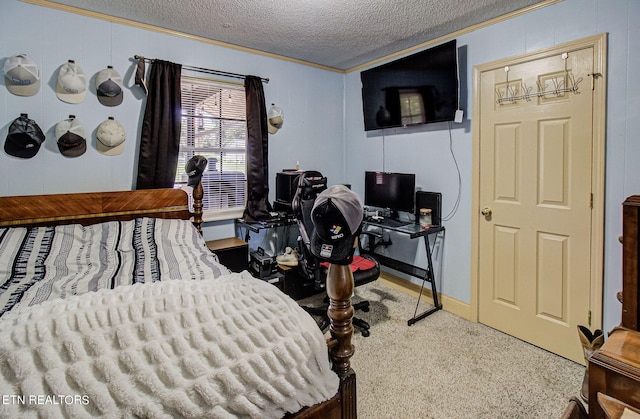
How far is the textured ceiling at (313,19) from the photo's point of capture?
244 centimetres

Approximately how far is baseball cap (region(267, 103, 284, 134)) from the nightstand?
1268 millimetres

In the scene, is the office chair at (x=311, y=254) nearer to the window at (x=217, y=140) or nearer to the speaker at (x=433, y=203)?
the speaker at (x=433, y=203)

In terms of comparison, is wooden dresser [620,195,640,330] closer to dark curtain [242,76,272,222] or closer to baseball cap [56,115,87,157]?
dark curtain [242,76,272,222]

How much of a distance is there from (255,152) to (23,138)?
1.76m

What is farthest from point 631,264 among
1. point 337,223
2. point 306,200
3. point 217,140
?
point 217,140

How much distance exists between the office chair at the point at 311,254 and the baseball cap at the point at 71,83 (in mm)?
1778

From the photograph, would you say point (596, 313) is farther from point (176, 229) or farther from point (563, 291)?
point (176, 229)

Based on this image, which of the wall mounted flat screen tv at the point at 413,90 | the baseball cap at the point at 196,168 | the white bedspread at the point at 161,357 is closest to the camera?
the white bedspread at the point at 161,357

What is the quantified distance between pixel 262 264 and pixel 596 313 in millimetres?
2533

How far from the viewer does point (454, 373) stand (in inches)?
87.3

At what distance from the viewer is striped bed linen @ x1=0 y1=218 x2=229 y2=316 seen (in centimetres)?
165

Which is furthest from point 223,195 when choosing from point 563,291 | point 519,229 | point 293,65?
point 563,291

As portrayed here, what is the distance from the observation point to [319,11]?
2.55 m

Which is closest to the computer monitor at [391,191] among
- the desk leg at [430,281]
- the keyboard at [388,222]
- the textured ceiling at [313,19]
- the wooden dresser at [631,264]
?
the keyboard at [388,222]
